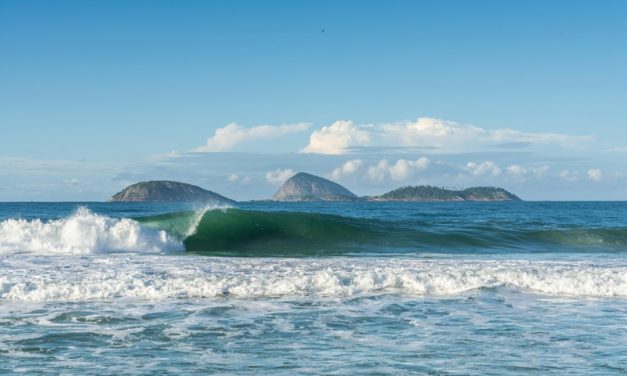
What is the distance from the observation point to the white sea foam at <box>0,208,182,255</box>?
2352 centimetres

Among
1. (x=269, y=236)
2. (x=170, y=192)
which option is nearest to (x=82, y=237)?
(x=269, y=236)

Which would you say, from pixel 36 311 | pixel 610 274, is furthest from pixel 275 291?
pixel 610 274

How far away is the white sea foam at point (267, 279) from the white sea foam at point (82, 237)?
384 cm

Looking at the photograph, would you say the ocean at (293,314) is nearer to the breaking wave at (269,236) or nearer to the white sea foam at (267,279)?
the white sea foam at (267,279)

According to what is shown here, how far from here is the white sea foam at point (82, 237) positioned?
77.2 ft

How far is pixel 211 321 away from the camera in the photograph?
35.9 ft

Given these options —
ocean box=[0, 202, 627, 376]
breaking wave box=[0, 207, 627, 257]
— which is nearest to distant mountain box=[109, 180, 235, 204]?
breaking wave box=[0, 207, 627, 257]

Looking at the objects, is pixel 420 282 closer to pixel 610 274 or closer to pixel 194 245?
pixel 610 274

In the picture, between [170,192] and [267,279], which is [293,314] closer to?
[267,279]

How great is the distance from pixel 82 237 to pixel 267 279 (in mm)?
11497

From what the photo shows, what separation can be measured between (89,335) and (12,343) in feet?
3.42

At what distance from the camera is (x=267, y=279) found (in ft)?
49.9

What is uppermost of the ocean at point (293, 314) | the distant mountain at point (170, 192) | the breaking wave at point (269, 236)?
the distant mountain at point (170, 192)

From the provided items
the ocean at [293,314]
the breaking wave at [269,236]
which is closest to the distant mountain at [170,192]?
the breaking wave at [269,236]
